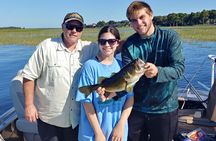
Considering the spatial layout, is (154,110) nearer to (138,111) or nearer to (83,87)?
(138,111)

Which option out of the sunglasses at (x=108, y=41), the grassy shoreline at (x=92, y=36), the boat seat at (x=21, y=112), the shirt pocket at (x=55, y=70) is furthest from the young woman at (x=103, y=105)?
the grassy shoreline at (x=92, y=36)

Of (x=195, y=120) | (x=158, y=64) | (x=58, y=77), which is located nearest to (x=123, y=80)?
(x=158, y=64)

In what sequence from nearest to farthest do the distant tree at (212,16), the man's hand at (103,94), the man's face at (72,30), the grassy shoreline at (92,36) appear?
1. the man's hand at (103,94)
2. the man's face at (72,30)
3. the grassy shoreline at (92,36)
4. the distant tree at (212,16)

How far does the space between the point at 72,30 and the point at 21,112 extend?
2.18 meters

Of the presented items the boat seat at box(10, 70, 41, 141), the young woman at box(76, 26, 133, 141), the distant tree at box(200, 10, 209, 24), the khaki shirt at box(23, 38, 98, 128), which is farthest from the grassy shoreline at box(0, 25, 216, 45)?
the distant tree at box(200, 10, 209, 24)

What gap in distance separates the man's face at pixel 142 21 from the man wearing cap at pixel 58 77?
1.87 ft

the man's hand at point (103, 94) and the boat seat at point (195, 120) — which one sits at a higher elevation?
the man's hand at point (103, 94)

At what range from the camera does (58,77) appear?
344 cm

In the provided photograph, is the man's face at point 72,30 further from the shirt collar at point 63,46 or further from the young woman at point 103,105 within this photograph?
the young woman at point 103,105

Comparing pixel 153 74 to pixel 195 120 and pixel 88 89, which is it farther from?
pixel 195 120

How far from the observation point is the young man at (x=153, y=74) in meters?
3.29

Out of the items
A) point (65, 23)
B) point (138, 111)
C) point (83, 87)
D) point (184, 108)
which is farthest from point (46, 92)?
point (184, 108)

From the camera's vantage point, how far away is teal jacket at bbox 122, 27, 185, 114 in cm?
332

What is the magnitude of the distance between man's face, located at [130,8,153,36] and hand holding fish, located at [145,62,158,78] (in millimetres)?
447
